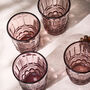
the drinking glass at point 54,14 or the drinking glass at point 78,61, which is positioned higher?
the drinking glass at point 54,14

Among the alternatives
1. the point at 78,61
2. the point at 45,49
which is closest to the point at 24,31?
the point at 45,49

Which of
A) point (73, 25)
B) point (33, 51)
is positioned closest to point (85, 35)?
point (73, 25)

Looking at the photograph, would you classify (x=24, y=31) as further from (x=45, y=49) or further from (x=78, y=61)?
(x=78, y=61)

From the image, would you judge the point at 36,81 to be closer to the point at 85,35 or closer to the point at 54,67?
the point at 54,67

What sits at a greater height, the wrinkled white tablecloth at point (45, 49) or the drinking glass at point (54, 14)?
the drinking glass at point (54, 14)
